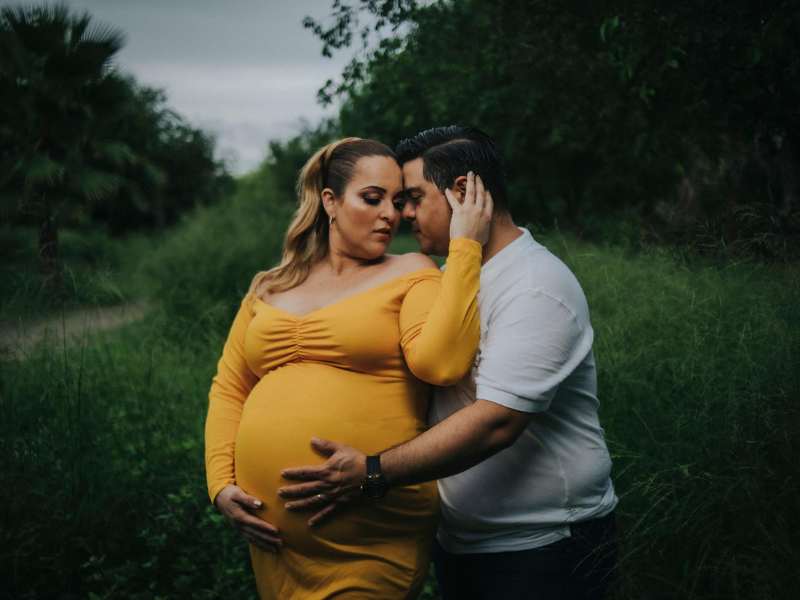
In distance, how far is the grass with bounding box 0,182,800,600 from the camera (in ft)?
8.74

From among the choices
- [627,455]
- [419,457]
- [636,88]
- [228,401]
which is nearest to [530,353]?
[419,457]

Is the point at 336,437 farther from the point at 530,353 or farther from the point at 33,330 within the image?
the point at 33,330

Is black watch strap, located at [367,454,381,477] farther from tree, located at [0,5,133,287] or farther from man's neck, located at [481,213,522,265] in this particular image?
tree, located at [0,5,133,287]

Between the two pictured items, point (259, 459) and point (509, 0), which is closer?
point (259, 459)

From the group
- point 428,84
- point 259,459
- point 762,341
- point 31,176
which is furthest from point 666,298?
point 31,176

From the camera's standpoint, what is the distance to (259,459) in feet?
7.26

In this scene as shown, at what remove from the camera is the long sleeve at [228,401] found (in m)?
2.39

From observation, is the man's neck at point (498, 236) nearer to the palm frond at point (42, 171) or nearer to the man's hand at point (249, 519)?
the man's hand at point (249, 519)

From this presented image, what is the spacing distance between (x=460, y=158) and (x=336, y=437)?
877 mm

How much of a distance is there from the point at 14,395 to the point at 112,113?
9.98 metres

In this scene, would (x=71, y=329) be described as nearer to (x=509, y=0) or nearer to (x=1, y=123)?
Result: (x=509, y=0)

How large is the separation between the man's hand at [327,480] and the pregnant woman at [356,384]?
0.05m

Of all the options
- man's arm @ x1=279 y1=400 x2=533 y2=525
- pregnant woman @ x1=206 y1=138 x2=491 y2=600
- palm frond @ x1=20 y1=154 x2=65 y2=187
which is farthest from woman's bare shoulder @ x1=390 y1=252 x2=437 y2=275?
palm frond @ x1=20 y1=154 x2=65 y2=187

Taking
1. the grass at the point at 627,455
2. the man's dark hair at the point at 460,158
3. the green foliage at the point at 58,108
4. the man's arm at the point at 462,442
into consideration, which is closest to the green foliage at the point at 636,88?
the grass at the point at 627,455
